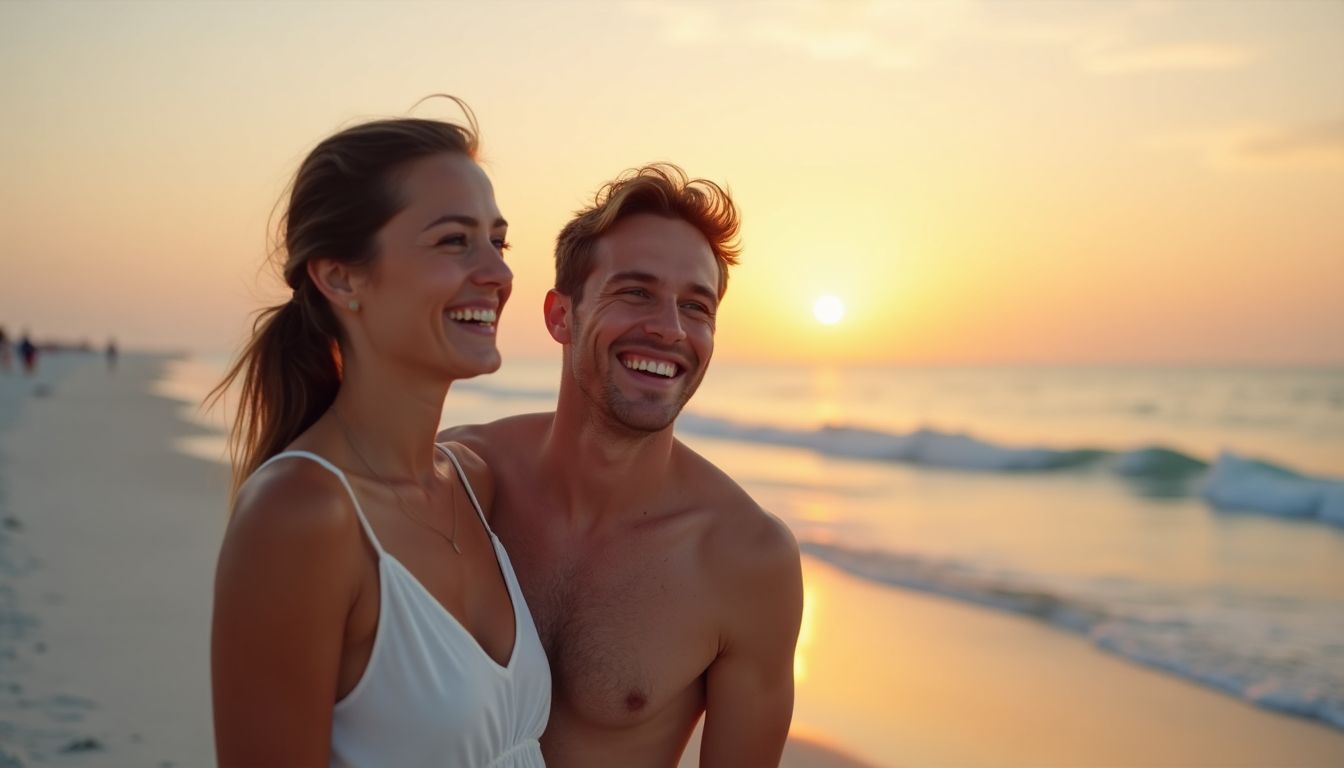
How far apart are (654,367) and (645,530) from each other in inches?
23.5

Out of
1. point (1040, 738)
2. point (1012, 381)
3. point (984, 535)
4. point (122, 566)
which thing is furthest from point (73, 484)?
point (1012, 381)

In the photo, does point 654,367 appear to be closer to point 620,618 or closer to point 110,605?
point 620,618

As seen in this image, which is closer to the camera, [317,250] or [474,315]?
[317,250]

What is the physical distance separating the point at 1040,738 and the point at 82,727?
5.00 metres

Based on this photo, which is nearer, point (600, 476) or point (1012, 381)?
point (600, 476)

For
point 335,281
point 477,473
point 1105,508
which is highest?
point 335,281

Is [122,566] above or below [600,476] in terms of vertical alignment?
below

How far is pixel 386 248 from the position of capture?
286cm

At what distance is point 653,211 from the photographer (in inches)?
164


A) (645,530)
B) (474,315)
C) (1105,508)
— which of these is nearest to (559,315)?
(645,530)

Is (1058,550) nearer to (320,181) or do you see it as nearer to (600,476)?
(600,476)

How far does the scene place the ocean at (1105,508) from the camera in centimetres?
848

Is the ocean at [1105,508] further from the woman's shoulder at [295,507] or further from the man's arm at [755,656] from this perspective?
the woman's shoulder at [295,507]

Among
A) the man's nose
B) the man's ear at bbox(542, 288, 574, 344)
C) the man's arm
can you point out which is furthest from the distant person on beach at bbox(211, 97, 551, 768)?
the man's ear at bbox(542, 288, 574, 344)
